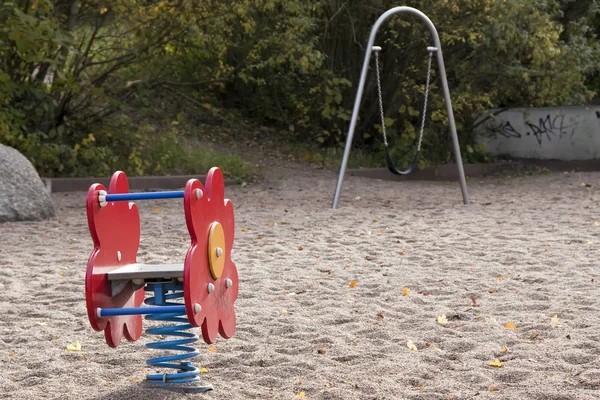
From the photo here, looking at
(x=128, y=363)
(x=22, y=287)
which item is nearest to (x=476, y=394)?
(x=128, y=363)

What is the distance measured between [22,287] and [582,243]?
4.27m

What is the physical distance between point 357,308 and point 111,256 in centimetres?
201

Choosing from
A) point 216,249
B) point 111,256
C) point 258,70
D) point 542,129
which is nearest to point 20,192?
point 111,256

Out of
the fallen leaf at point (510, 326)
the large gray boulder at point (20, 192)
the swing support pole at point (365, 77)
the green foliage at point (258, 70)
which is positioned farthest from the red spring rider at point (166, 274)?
the green foliage at point (258, 70)

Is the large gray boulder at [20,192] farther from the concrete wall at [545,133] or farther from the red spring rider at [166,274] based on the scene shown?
the concrete wall at [545,133]

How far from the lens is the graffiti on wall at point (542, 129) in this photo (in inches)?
627

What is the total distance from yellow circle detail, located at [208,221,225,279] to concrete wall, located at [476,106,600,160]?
13.1 metres

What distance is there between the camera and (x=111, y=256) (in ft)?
11.4

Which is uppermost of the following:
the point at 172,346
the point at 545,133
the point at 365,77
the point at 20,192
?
the point at 365,77

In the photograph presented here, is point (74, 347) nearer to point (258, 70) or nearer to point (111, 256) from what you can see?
point (111, 256)

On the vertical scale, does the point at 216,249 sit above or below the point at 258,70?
below

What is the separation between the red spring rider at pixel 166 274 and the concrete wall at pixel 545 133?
13.1m

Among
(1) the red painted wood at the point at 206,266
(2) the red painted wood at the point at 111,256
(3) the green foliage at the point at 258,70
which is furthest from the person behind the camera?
(3) the green foliage at the point at 258,70

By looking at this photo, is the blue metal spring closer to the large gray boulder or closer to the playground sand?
the playground sand
